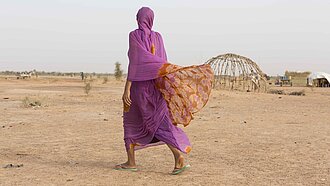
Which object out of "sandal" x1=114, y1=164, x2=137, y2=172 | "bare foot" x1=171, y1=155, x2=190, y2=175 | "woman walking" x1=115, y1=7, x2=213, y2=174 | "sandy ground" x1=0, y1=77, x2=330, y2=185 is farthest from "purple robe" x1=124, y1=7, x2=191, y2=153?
"sandy ground" x1=0, y1=77, x2=330, y2=185

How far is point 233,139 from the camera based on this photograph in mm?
8031

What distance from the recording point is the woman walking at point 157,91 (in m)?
5.18

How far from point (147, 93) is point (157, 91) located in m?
0.13

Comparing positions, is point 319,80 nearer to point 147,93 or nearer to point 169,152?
point 169,152

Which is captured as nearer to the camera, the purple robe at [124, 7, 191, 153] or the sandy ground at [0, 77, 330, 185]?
the sandy ground at [0, 77, 330, 185]

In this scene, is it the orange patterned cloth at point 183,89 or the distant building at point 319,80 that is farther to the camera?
the distant building at point 319,80

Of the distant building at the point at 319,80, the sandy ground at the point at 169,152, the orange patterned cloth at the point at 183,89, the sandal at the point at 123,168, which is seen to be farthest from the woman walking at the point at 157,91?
the distant building at the point at 319,80

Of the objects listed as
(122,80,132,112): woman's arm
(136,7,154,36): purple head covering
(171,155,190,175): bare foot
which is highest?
(136,7,154,36): purple head covering

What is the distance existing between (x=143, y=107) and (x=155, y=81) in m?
0.35

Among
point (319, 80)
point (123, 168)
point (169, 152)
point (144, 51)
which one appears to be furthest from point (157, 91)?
point (319, 80)

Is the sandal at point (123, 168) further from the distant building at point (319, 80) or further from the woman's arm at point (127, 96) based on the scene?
the distant building at point (319, 80)

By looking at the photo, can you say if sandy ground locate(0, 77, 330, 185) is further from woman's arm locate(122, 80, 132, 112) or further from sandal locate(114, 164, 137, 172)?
woman's arm locate(122, 80, 132, 112)

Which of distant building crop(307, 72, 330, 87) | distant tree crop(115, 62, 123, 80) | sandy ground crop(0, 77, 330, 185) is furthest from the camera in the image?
distant tree crop(115, 62, 123, 80)

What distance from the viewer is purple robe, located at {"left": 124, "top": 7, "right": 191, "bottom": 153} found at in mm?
5234
